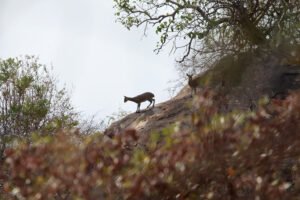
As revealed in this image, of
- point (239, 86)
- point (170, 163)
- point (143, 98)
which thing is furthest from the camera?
point (143, 98)

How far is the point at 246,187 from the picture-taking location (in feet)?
15.0

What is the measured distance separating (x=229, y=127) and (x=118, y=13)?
13199 mm

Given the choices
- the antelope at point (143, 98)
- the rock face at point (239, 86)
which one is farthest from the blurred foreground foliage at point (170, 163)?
the antelope at point (143, 98)

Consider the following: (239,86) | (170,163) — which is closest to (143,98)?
(239,86)

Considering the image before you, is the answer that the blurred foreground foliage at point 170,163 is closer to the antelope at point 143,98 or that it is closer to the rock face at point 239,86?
the rock face at point 239,86

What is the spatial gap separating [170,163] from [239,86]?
8.55 m

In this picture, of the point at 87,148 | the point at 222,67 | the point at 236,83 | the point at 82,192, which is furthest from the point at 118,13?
the point at 82,192

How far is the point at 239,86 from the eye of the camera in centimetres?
1193

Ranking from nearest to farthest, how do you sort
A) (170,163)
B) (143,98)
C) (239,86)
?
(170,163) < (239,86) < (143,98)

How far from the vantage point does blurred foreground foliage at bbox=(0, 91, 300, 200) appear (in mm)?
3785

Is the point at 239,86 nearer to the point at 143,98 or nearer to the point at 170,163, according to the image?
the point at 143,98

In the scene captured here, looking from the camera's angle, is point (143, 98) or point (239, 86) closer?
point (239, 86)

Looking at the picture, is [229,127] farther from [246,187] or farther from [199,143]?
[246,187]

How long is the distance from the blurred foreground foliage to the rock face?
622cm
